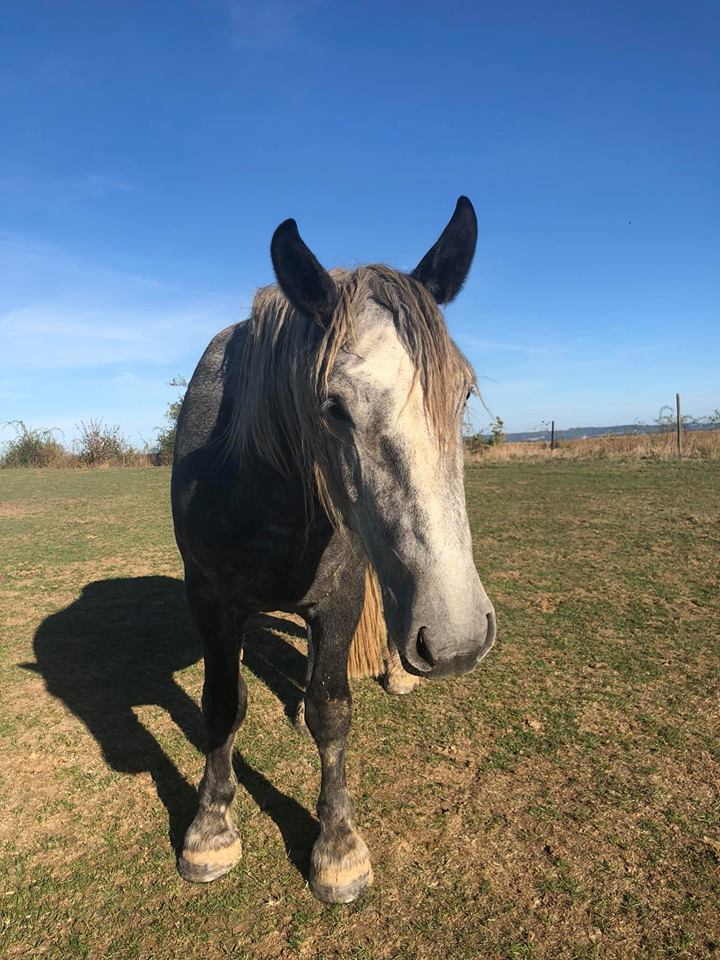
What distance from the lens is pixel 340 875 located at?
7.07 ft

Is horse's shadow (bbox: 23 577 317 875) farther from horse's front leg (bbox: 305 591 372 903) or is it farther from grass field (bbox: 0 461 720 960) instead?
horse's front leg (bbox: 305 591 372 903)

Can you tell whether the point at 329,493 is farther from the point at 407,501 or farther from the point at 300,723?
the point at 300,723

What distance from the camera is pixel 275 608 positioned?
8.09 ft

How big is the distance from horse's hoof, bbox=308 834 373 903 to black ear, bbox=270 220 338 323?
1.99 m

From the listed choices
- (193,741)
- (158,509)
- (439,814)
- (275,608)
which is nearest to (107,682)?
(193,741)

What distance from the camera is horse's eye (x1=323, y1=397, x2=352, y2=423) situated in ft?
5.28

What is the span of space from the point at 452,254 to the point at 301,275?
1.86 ft

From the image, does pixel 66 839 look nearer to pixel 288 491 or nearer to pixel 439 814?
pixel 439 814

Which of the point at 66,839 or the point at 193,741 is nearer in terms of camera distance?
the point at 66,839

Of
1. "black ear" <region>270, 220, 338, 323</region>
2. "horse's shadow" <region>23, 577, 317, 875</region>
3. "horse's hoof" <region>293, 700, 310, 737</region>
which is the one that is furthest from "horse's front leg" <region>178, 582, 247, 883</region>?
"black ear" <region>270, 220, 338, 323</region>

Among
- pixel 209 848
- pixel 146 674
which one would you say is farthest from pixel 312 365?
pixel 146 674

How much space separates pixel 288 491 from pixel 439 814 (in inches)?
65.3

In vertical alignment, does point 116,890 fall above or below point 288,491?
below

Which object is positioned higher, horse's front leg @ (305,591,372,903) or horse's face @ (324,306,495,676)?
horse's face @ (324,306,495,676)
